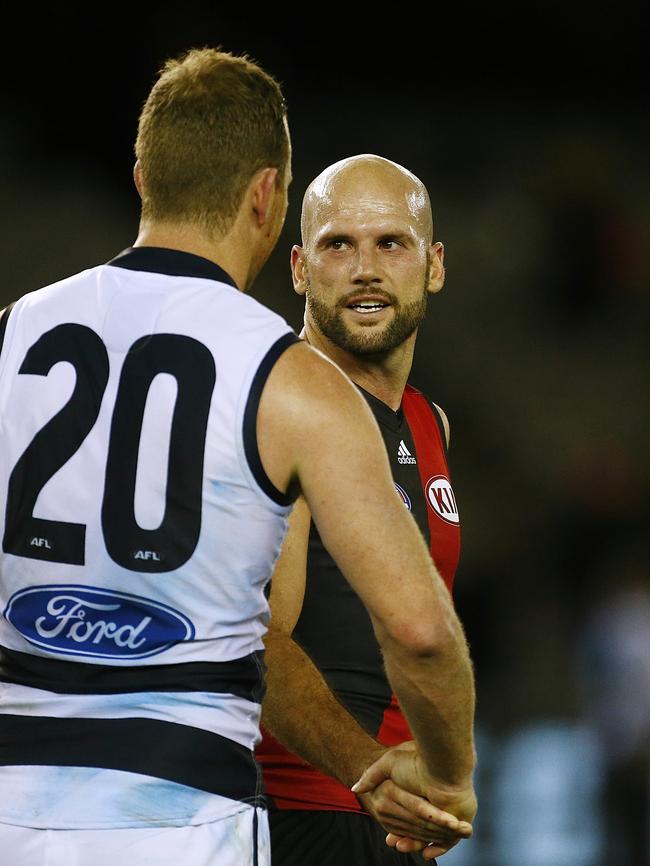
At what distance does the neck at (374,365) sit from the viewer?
13.1ft

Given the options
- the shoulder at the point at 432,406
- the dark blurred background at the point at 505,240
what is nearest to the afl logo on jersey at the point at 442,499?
the shoulder at the point at 432,406

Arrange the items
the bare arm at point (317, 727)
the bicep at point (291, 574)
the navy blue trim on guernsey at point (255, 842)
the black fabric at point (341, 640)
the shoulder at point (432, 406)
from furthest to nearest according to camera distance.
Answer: the shoulder at point (432, 406), the black fabric at point (341, 640), the bicep at point (291, 574), the bare arm at point (317, 727), the navy blue trim on guernsey at point (255, 842)

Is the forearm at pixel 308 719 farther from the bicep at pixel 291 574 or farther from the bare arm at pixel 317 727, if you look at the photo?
the bicep at pixel 291 574

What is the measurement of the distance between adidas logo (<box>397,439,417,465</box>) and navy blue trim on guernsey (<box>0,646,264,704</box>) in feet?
5.31

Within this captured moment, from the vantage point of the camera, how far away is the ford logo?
7.78 feet

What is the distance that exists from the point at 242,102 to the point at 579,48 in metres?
13.8

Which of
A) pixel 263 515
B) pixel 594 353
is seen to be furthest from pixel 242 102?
pixel 594 353

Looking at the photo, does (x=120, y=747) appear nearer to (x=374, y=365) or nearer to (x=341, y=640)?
(x=341, y=640)

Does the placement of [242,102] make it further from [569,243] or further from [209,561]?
[569,243]

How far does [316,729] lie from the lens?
3053mm

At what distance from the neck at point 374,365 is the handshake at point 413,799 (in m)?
1.40

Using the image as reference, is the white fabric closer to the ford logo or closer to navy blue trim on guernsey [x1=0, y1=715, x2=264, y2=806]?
navy blue trim on guernsey [x1=0, y1=715, x2=264, y2=806]

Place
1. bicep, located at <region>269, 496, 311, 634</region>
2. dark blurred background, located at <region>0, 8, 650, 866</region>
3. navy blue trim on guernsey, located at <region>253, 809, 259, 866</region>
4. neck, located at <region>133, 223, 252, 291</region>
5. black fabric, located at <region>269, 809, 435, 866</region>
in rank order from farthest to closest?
1. dark blurred background, located at <region>0, 8, 650, 866</region>
2. black fabric, located at <region>269, 809, 435, 866</region>
3. bicep, located at <region>269, 496, 311, 634</region>
4. neck, located at <region>133, 223, 252, 291</region>
5. navy blue trim on guernsey, located at <region>253, 809, 259, 866</region>

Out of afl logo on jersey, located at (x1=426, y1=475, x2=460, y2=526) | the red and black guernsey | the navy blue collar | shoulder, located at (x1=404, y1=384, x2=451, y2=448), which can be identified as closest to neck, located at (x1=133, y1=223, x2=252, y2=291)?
the navy blue collar
